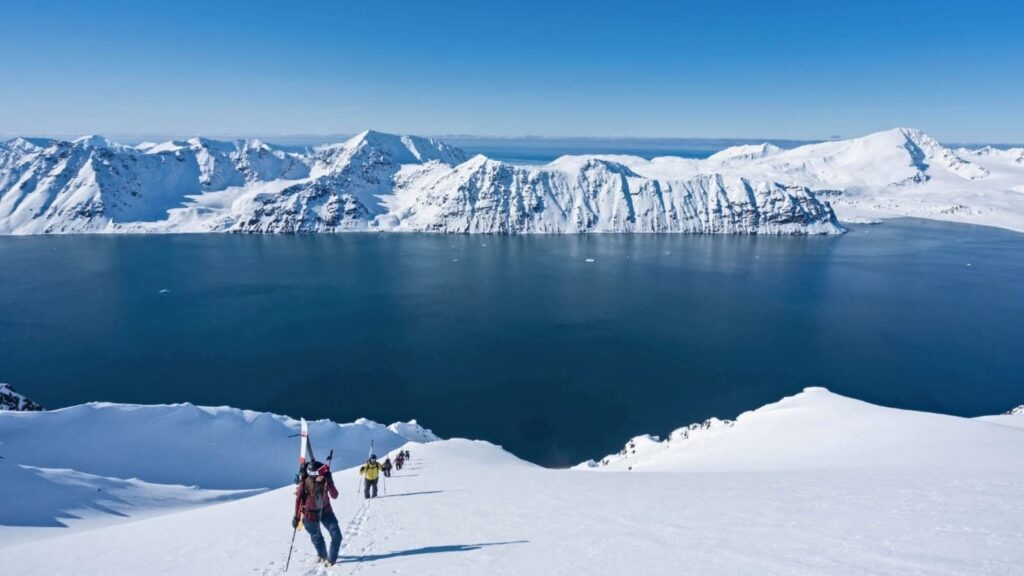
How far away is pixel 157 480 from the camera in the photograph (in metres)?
29.1

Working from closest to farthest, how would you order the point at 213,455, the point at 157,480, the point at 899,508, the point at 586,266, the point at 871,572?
1. the point at 871,572
2. the point at 899,508
3. the point at 157,480
4. the point at 213,455
5. the point at 586,266

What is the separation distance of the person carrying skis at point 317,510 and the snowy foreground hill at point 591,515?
0.50m

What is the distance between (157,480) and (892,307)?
127m

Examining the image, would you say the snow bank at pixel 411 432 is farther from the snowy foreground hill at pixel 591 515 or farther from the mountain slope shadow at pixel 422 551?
the mountain slope shadow at pixel 422 551

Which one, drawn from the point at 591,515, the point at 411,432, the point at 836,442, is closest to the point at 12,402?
the point at 411,432

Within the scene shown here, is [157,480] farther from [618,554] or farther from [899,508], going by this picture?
[899,508]

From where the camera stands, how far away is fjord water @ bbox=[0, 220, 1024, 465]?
62875 millimetres

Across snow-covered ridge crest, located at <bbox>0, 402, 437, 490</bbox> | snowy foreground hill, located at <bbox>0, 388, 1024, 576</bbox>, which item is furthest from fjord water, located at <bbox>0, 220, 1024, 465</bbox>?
snowy foreground hill, located at <bbox>0, 388, 1024, 576</bbox>

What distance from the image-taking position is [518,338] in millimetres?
84562

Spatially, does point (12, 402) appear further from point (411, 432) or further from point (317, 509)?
point (317, 509)

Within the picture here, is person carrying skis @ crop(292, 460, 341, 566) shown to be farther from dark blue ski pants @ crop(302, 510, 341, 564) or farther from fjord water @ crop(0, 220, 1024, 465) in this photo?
fjord water @ crop(0, 220, 1024, 465)

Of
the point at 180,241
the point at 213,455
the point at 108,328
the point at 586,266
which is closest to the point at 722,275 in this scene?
the point at 586,266

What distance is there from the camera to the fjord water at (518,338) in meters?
62.9

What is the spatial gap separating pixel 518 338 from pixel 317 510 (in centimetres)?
7366
